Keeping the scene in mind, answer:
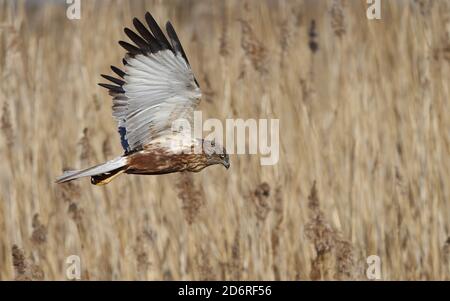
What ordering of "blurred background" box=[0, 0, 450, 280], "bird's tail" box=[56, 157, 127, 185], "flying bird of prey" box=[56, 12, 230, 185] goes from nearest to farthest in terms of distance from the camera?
"bird's tail" box=[56, 157, 127, 185]
"flying bird of prey" box=[56, 12, 230, 185]
"blurred background" box=[0, 0, 450, 280]

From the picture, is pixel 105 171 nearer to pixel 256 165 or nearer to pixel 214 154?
pixel 214 154

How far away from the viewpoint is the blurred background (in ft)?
13.6

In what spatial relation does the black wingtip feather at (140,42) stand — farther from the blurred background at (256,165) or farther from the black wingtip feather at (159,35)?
the blurred background at (256,165)

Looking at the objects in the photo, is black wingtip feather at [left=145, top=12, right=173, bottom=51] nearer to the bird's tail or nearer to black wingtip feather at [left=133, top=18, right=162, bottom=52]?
black wingtip feather at [left=133, top=18, right=162, bottom=52]

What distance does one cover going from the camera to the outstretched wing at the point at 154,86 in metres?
3.19

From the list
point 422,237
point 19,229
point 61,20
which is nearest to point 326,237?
point 422,237

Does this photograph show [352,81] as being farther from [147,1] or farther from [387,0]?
[147,1]

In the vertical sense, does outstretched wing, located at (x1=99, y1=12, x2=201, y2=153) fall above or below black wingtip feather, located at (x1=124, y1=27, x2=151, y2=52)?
below

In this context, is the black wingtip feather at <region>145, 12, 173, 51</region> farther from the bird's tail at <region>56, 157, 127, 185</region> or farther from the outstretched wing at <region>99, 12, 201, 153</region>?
the bird's tail at <region>56, 157, 127, 185</region>

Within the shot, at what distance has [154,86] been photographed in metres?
3.20

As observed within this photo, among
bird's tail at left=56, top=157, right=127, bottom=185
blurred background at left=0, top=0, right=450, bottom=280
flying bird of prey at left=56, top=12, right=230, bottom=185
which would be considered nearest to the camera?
bird's tail at left=56, top=157, right=127, bottom=185

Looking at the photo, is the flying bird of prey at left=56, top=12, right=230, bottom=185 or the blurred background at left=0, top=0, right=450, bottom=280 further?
the blurred background at left=0, top=0, right=450, bottom=280

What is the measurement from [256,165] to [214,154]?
1.07m

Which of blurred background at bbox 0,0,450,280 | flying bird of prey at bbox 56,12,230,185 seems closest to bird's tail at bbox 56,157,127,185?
flying bird of prey at bbox 56,12,230,185
